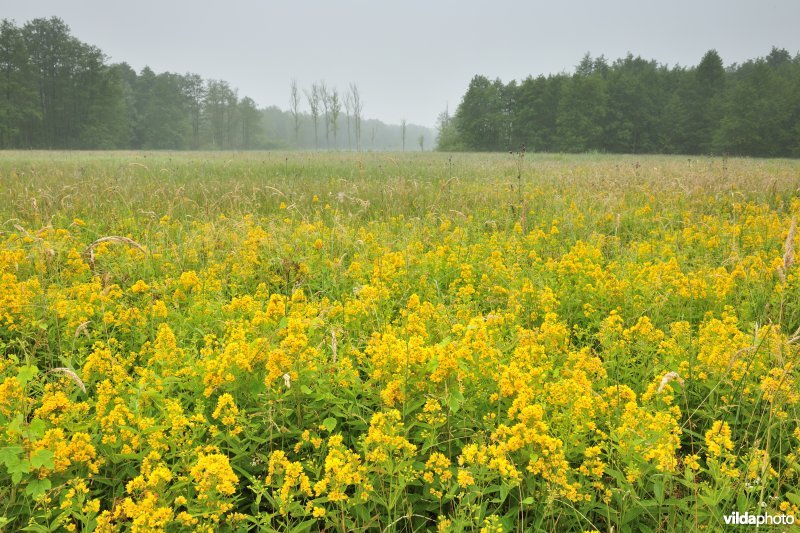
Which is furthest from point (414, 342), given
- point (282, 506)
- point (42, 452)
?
point (42, 452)

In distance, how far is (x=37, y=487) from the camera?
1837 millimetres

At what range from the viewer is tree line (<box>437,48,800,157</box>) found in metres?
46.7

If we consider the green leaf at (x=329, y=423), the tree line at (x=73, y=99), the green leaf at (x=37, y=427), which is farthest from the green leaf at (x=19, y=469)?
the tree line at (x=73, y=99)

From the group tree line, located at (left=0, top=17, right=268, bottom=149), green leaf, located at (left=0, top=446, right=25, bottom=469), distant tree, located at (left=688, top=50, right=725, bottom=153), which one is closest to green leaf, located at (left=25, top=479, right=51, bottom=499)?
green leaf, located at (left=0, top=446, right=25, bottom=469)

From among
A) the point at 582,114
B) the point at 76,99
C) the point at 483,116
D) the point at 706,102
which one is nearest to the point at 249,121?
the point at 76,99

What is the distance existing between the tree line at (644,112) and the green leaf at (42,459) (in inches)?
1941

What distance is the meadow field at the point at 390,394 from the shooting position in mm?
1881

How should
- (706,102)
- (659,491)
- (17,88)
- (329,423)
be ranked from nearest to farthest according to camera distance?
(659,491)
(329,423)
(706,102)
(17,88)

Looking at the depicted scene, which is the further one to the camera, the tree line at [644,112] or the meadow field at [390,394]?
the tree line at [644,112]

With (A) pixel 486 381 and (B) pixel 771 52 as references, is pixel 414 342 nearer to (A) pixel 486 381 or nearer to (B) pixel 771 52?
(A) pixel 486 381

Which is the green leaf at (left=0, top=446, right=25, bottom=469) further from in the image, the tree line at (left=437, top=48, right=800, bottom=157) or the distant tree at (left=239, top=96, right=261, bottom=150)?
the distant tree at (left=239, top=96, right=261, bottom=150)

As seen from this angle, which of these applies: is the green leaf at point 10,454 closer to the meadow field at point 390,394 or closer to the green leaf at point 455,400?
the meadow field at point 390,394

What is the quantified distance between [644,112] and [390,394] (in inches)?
2528

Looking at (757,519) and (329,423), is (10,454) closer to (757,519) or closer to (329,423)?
(329,423)
